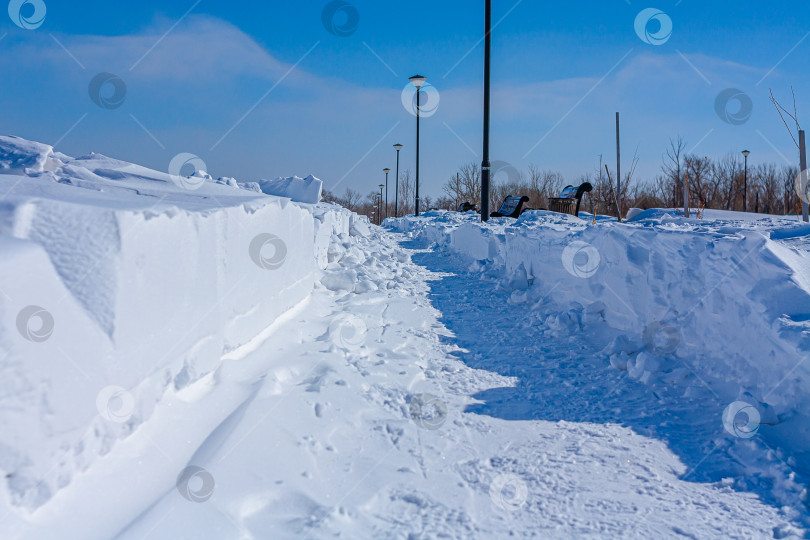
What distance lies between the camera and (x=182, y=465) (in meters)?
2.28

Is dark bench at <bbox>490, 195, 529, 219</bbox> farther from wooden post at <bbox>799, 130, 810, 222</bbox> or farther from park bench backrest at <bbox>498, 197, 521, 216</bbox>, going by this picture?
wooden post at <bbox>799, 130, 810, 222</bbox>

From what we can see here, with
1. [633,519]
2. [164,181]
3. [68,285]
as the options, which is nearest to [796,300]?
[633,519]

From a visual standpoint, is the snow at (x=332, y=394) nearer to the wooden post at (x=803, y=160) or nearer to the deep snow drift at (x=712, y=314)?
the deep snow drift at (x=712, y=314)

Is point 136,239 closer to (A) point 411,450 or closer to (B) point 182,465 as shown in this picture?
(B) point 182,465

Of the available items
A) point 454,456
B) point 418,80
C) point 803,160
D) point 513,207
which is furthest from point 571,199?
point 454,456

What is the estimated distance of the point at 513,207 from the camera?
18.2 metres

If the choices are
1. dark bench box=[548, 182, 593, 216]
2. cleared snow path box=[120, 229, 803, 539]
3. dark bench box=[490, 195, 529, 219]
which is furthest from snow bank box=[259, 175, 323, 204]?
dark bench box=[490, 195, 529, 219]

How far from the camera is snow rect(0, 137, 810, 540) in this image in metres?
1.95

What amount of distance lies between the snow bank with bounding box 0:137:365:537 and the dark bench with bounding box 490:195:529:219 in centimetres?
1496

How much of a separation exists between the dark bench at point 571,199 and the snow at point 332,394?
1225cm

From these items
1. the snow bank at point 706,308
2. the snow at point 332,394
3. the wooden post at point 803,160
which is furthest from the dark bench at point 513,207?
the snow at point 332,394

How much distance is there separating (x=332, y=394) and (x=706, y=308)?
8.54ft

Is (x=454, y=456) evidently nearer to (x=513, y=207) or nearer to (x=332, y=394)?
(x=332, y=394)

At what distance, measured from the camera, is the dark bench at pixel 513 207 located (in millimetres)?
17656
